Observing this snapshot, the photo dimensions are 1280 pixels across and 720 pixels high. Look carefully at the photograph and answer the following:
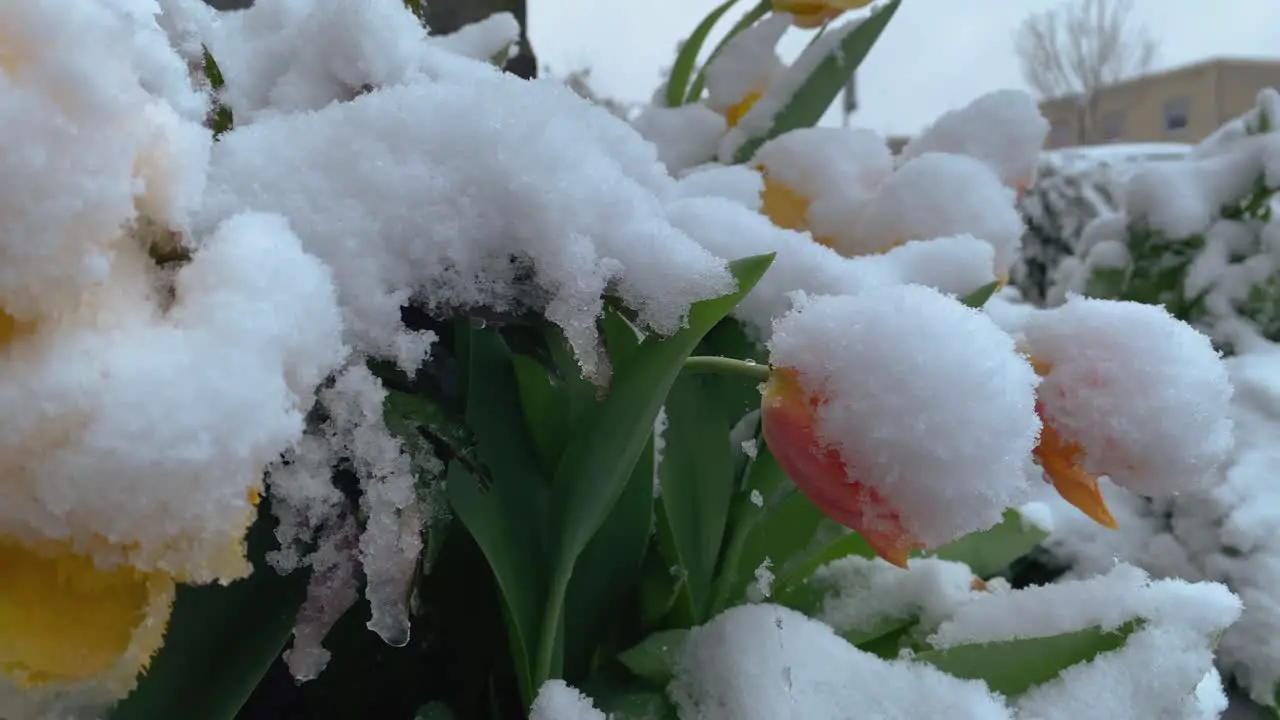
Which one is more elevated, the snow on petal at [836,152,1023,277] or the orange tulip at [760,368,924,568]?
A: the orange tulip at [760,368,924,568]

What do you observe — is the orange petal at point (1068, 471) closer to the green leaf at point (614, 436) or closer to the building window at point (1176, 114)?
the green leaf at point (614, 436)

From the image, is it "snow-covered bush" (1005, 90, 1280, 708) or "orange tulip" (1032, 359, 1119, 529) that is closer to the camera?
"orange tulip" (1032, 359, 1119, 529)

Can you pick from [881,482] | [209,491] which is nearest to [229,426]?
[209,491]

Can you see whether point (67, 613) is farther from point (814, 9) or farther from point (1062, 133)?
point (1062, 133)

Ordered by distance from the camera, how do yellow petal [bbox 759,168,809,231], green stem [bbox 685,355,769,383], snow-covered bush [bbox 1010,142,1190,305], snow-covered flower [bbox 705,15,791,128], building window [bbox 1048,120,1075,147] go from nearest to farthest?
green stem [bbox 685,355,769,383] → yellow petal [bbox 759,168,809,231] → snow-covered flower [bbox 705,15,791,128] → snow-covered bush [bbox 1010,142,1190,305] → building window [bbox 1048,120,1075,147]

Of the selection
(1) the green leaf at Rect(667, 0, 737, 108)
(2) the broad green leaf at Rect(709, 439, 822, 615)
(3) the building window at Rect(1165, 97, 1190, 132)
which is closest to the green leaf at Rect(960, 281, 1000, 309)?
(2) the broad green leaf at Rect(709, 439, 822, 615)

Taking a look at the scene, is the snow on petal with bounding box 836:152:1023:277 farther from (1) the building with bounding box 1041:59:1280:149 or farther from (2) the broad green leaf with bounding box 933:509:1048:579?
(1) the building with bounding box 1041:59:1280:149

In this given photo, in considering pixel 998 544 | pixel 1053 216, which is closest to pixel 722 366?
pixel 998 544
